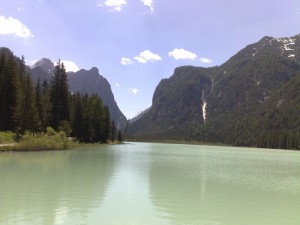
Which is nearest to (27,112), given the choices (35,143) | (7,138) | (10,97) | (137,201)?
(7,138)

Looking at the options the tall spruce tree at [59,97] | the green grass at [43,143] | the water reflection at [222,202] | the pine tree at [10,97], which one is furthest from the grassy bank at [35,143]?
the water reflection at [222,202]

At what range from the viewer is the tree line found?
85.0 metres

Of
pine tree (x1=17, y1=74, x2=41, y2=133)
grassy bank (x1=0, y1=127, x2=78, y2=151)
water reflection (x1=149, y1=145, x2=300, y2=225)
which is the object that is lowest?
water reflection (x1=149, y1=145, x2=300, y2=225)

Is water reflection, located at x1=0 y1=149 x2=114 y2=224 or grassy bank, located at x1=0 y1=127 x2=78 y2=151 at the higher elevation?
grassy bank, located at x1=0 y1=127 x2=78 y2=151

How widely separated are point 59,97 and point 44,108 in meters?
13.9

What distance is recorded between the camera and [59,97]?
370 feet

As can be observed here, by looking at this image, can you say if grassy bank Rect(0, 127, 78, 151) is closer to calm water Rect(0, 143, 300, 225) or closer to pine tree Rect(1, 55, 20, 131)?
pine tree Rect(1, 55, 20, 131)

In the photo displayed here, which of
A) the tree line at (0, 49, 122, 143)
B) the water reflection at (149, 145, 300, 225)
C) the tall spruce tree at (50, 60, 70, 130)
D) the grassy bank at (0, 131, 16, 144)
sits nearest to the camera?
the water reflection at (149, 145, 300, 225)

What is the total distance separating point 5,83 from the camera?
9119cm

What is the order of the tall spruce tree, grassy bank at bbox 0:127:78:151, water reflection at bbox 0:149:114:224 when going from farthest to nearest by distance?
the tall spruce tree, grassy bank at bbox 0:127:78:151, water reflection at bbox 0:149:114:224

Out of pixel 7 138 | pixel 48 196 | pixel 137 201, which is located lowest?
pixel 137 201

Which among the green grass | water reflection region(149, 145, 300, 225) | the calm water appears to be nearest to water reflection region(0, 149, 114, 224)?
the calm water

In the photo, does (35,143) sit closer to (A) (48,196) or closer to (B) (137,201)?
(A) (48,196)

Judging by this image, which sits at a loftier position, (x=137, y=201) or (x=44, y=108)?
(x=44, y=108)
